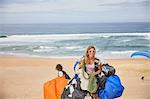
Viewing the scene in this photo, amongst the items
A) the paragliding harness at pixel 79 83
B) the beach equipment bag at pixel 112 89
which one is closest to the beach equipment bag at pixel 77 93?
the paragliding harness at pixel 79 83

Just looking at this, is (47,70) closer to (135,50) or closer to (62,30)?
(62,30)

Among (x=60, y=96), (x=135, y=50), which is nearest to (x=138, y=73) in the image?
(x=135, y=50)

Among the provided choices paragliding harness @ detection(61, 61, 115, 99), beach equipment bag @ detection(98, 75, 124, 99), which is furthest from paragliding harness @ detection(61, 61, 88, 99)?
beach equipment bag @ detection(98, 75, 124, 99)

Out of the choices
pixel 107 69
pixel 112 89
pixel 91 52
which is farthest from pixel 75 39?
pixel 112 89

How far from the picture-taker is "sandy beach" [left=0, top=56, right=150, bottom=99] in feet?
7.97

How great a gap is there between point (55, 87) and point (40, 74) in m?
0.12

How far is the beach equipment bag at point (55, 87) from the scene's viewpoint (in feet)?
8.04

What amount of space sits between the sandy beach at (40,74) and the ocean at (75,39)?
0.04 meters

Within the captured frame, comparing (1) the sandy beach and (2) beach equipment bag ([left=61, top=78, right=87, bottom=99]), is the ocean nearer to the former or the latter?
(1) the sandy beach

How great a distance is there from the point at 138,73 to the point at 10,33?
0.82m

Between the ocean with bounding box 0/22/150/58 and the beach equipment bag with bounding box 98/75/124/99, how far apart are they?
0.14 meters

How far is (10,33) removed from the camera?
2.46m

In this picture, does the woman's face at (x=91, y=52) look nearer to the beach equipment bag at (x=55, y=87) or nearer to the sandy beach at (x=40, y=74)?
the sandy beach at (x=40, y=74)

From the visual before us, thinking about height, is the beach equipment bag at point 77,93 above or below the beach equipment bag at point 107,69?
below
